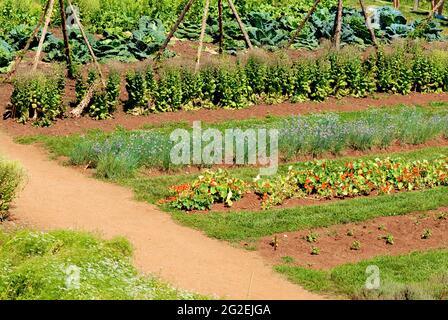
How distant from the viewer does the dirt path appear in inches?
458

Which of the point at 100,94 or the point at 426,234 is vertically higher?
the point at 100,94

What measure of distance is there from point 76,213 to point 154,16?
40.5ft

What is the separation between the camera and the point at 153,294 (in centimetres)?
1020

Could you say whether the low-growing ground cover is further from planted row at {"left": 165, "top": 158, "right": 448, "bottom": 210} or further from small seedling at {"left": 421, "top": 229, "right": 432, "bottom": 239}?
small seedling at {"left": 421, "top": 229, "right": 432, "bottom": 239}

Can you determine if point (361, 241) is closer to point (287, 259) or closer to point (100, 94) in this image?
point (287, 259)

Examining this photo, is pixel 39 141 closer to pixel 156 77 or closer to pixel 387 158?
pixel 156 77

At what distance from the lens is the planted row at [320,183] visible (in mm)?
14789

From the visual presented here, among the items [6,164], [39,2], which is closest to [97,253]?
[6,164]

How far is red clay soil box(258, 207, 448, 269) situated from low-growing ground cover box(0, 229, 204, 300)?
2.40 m

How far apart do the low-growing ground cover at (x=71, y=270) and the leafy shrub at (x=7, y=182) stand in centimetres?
139

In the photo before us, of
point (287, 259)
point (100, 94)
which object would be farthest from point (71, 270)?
point (100, 94)

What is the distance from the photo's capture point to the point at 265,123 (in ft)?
63.8

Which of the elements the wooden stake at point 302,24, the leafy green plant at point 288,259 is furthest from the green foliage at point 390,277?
the wooden stake at point 302,24

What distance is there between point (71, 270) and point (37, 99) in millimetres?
8469
